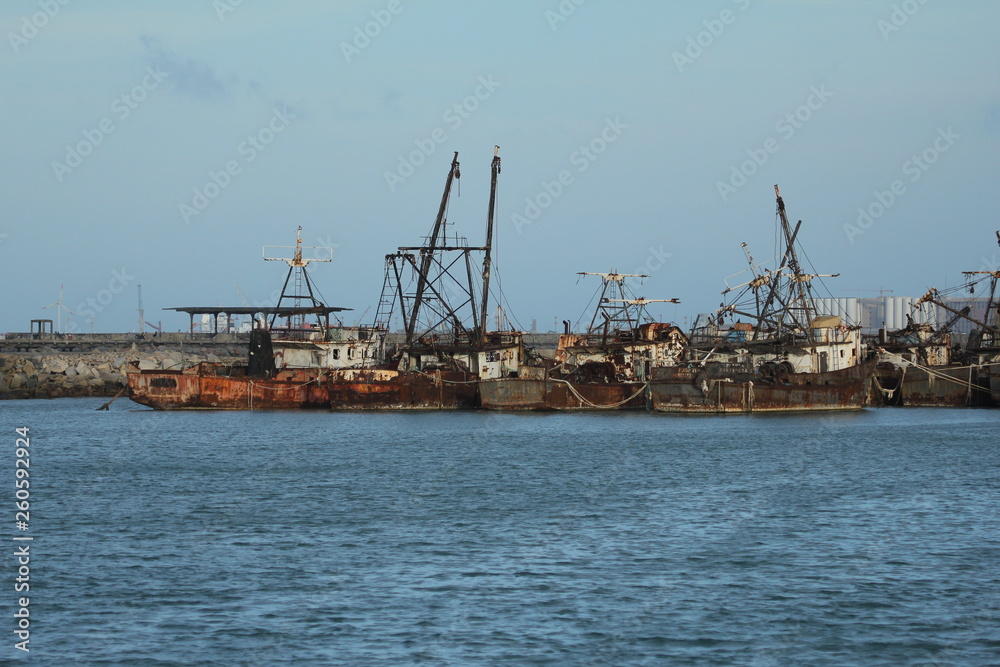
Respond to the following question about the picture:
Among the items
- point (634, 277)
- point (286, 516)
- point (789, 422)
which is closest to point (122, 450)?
point (286, 516)

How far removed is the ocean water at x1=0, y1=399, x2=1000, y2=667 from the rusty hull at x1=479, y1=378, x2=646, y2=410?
18.0m

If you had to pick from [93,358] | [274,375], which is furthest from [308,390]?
[93,358]

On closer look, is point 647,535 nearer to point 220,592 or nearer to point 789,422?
point 220,592

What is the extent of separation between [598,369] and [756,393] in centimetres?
1064

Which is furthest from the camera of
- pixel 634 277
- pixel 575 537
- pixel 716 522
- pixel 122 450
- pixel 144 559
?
pixel 634 277

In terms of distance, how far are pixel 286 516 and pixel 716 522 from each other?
10794 mm

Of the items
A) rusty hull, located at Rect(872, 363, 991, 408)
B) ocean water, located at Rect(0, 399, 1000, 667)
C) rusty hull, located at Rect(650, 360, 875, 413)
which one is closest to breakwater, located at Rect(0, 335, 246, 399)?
rusty hull, located at Rect(650, 360, 875, 413)

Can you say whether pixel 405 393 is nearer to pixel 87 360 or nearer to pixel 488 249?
pixel 488 249

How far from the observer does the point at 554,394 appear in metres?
64.0

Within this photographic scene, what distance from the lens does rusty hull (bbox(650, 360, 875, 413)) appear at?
60781mm

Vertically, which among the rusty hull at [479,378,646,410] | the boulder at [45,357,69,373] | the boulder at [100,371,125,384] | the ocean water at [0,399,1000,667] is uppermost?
the boulder at [45,357,69,373]

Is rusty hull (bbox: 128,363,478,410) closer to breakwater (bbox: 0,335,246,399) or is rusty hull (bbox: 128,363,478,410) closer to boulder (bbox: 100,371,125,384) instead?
breakwater (bbox: 0,335,246,399)

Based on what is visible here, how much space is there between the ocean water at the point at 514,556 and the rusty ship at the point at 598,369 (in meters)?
18.1

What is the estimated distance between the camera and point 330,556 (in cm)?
2334
